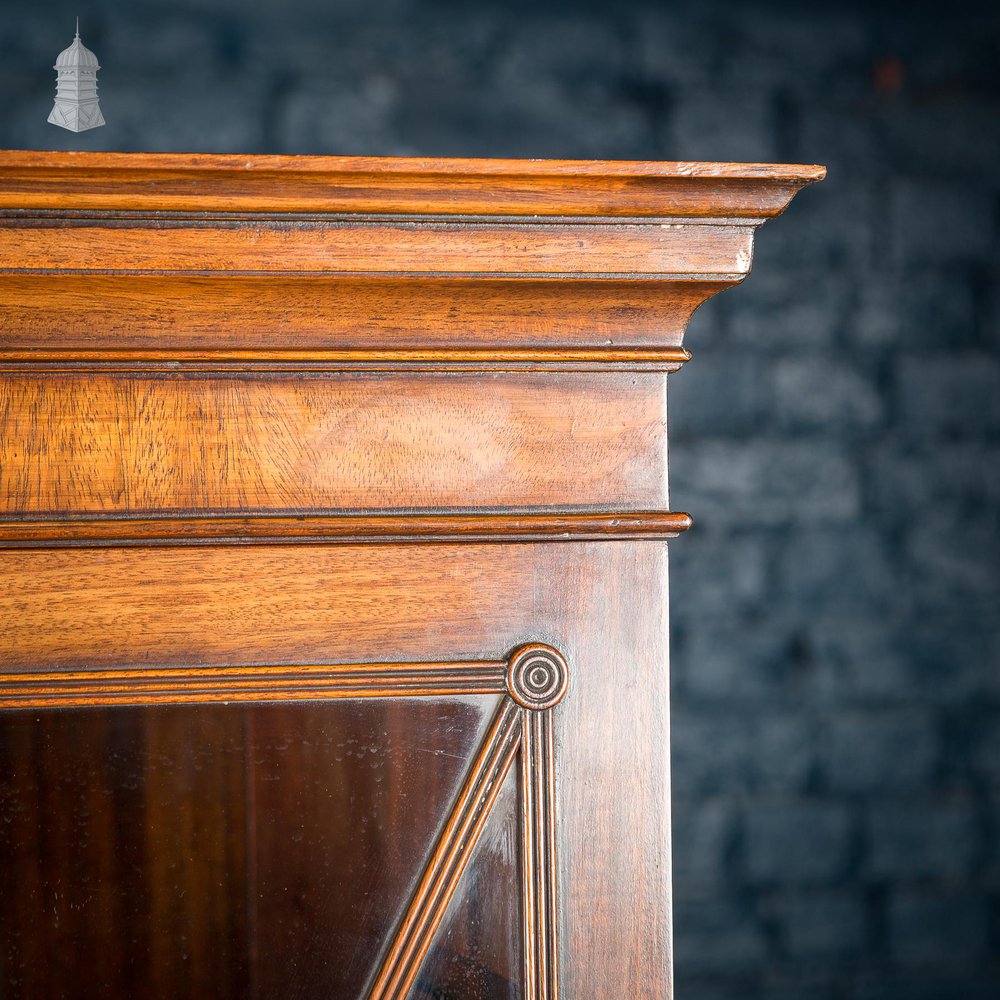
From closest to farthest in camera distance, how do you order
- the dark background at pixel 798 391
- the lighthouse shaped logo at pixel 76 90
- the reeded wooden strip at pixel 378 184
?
the reeded wooden strip at pixel 378 184, the lighthouse shaped logo at pixel 76 90, the dark background at pixel 798 391

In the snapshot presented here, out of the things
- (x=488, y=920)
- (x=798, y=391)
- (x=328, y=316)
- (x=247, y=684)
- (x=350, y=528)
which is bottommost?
(x=488, y=920)

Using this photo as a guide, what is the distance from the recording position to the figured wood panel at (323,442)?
683mm

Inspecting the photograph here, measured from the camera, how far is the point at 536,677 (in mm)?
709

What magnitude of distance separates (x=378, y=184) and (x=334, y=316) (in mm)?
97

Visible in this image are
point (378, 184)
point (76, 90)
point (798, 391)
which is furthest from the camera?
point (798, 391)

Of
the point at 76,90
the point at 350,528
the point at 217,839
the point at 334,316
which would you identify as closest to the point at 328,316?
the point at 334,316

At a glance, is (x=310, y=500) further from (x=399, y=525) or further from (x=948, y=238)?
(x=948, y=238)

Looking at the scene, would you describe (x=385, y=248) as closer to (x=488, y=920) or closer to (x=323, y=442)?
(x=323, y=442)

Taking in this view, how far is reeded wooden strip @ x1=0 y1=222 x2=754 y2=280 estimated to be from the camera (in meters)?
0.63

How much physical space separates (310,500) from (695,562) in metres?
1.02

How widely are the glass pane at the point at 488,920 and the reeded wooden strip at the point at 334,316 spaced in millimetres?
308

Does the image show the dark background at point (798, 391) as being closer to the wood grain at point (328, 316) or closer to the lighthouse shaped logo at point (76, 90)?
the lighthouse shaped logo at point (76, 90)

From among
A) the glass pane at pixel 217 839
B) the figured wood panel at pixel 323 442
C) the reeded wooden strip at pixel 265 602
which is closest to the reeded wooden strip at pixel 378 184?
the figured wood panel at pixel 323 442

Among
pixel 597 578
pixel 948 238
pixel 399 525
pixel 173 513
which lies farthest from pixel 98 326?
pixel 948 238
